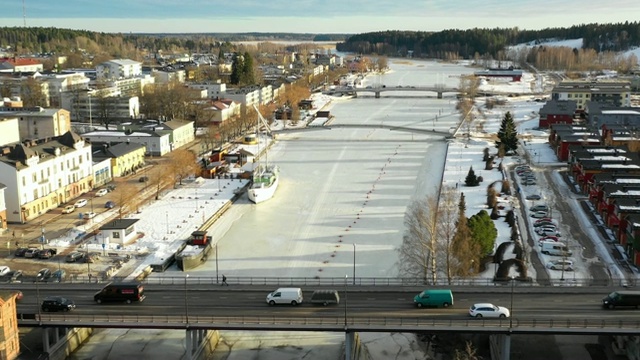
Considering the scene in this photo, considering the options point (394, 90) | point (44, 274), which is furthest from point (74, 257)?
point (394, 90)

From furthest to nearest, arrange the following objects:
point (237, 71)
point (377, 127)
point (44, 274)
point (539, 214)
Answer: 1. point (237, 71)
2. point (377, 127)
3. point (539, 214)
4. point (44, 274)

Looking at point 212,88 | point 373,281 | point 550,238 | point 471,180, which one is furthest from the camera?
point 212,88

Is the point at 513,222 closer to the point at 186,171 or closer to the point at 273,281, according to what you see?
the point at 273,281

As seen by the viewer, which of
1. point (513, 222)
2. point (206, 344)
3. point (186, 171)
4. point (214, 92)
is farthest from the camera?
point (214, 92)

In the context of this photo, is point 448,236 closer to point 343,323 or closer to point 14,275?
point 343,323

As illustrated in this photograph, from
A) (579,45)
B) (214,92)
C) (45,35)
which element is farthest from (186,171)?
(579,45)

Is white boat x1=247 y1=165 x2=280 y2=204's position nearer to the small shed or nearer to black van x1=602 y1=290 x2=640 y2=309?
the small shed
